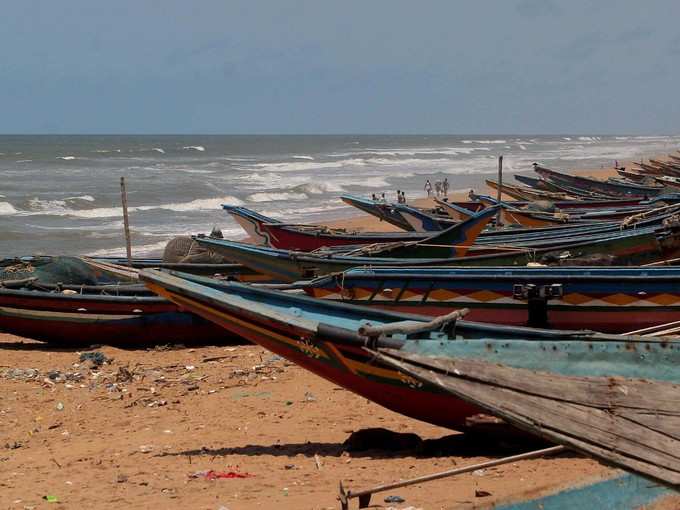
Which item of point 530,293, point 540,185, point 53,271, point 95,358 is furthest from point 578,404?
point 540,185

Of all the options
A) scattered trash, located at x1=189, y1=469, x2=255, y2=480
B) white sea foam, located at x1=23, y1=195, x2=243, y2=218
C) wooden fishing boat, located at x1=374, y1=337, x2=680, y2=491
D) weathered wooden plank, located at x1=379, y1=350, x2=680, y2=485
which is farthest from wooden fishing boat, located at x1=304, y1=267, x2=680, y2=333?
white sea foam, located at x1=23, y1=195, x2=243, y2=218

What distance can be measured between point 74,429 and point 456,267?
4528mm

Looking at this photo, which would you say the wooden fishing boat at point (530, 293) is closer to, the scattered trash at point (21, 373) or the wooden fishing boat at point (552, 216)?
the scattered trash at point (21, 373)

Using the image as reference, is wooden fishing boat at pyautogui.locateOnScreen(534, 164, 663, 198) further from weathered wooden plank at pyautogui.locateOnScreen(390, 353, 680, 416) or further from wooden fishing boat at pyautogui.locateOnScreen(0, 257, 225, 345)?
weathered wooden plank at pyautogui.locateOnScreen(390, 353, 680, 416)

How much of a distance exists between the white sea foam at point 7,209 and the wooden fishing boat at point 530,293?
82.4ft

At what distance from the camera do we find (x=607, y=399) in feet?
12.0

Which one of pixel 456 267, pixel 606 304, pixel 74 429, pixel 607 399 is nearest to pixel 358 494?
pixel 607 399

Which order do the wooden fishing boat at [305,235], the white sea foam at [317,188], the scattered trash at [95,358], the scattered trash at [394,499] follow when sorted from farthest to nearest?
1. the white sea foam at [317,188]
2. the wooden fishing boat at [305,235]
3. the scattered trash at [95,358]
4. the scattered trash at [394,499]

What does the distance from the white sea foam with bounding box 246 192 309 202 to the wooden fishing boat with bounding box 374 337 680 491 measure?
1334 inches

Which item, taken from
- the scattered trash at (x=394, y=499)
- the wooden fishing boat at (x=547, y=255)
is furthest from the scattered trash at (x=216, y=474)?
the wooden fishing boat at (x=547, y=255)

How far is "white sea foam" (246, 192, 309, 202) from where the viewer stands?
124ft

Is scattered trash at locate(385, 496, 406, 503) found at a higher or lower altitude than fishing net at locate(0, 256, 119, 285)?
lower

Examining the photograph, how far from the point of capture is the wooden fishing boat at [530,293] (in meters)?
8.59

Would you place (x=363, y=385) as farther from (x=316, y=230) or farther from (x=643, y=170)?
(x=643, y=170)
